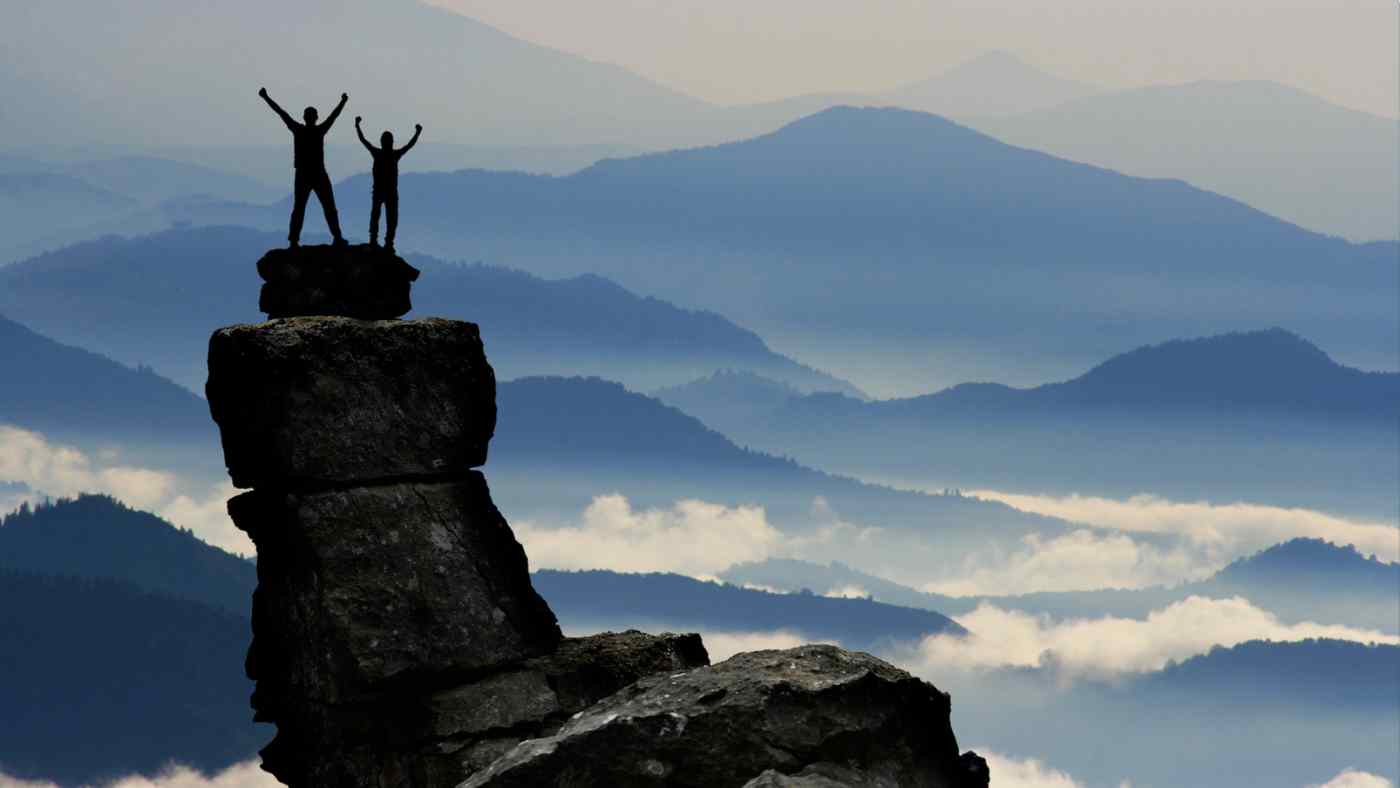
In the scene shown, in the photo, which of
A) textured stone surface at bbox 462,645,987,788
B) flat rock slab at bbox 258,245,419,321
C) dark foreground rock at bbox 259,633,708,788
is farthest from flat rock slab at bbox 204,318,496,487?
textured stone surface at bbox 462,645,987,788

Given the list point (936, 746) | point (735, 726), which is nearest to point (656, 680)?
point (735, 726)

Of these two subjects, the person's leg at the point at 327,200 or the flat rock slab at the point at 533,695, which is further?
the person's leg at the point at 327,200

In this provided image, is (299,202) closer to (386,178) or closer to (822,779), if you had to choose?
(386,178)

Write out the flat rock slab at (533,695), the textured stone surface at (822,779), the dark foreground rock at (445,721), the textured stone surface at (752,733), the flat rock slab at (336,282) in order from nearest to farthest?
the textured stone surface at (822,779), the textured stone surface at (752,733), the flat rock slab at (533,695), the dark foreground rock at (445,721), the flat rock slab at (336,282)

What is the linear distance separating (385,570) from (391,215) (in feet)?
24.0

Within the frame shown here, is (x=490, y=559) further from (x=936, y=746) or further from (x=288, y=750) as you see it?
(x=936, y=746)

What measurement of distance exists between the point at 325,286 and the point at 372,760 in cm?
818

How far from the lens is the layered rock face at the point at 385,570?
35000mm

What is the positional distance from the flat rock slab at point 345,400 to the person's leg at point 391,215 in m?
2.70

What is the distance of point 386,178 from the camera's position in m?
39.7

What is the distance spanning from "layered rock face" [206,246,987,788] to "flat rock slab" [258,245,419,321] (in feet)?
0.38

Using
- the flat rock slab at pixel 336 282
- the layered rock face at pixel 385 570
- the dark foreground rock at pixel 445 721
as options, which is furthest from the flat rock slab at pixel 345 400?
the dark foreground rock at pixel 445 721

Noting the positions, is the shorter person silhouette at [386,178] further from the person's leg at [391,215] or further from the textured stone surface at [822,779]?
the textured stone surface at [822,779]

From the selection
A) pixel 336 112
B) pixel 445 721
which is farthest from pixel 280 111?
pixel 445 721
